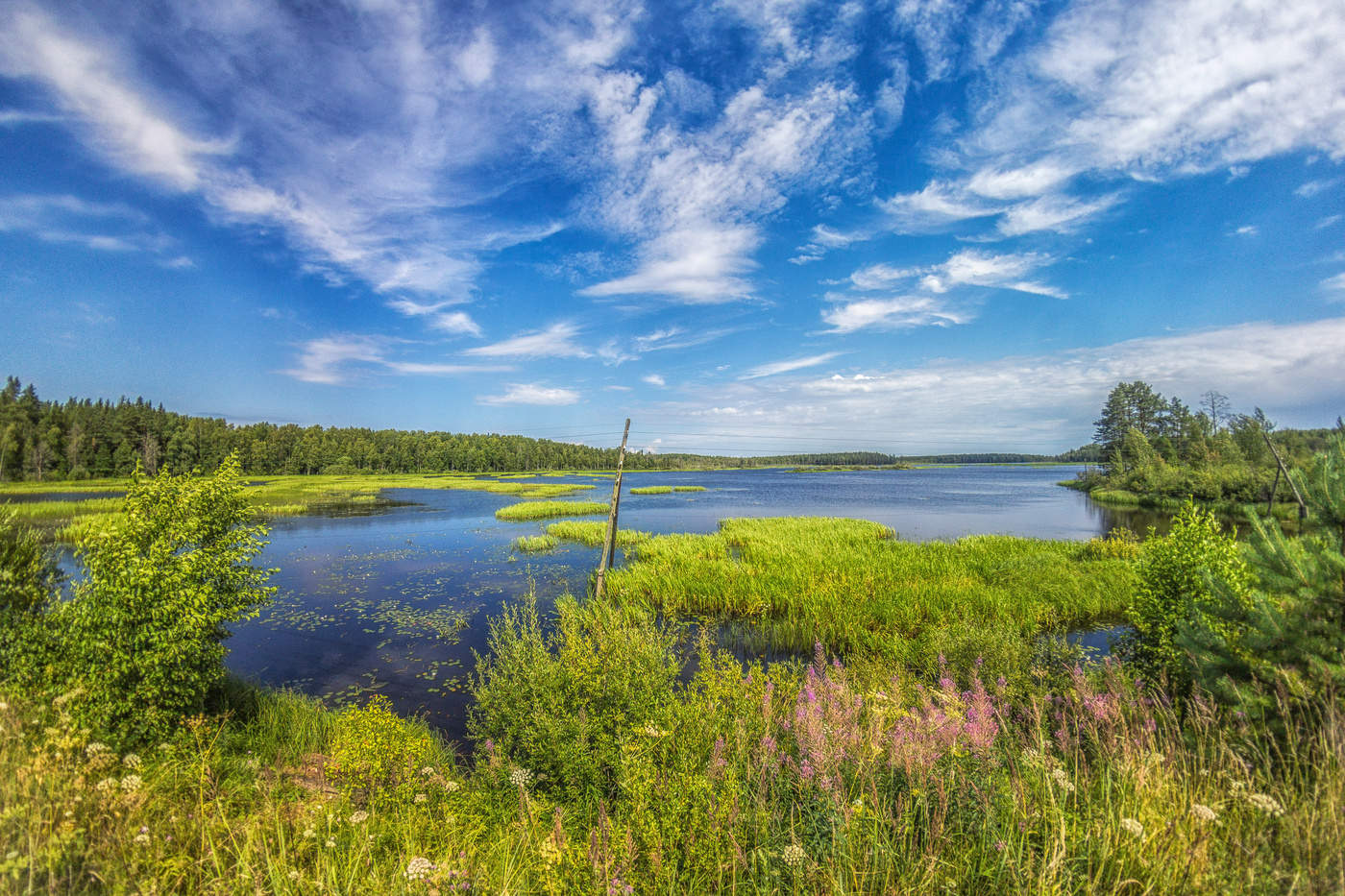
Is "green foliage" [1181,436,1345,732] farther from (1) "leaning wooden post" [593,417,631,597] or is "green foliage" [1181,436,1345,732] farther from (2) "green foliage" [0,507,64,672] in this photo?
(2) "green foliage" [0,507,64,672]

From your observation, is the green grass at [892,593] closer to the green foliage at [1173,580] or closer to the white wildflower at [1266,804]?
the green foliage at [1173,580]

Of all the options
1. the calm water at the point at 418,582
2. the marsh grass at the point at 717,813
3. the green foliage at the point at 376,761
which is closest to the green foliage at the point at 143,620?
the marsh grass at the point at 717,813

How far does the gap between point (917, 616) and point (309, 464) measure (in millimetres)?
129196

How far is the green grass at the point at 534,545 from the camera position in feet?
88.0

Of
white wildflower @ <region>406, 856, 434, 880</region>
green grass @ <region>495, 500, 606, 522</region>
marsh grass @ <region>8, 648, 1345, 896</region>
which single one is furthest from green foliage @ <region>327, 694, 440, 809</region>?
green grass @ <region>495, 500, 606, 522</region>

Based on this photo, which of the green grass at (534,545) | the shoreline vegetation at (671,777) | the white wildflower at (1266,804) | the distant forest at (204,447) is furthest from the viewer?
the distant forest at (204,447)

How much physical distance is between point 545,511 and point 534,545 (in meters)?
15.9

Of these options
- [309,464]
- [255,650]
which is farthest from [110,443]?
[255,650]

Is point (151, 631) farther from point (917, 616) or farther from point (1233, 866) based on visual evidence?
point (917, 616)

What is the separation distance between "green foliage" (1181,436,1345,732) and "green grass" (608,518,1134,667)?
14.7ft

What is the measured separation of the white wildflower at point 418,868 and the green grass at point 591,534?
922 inches

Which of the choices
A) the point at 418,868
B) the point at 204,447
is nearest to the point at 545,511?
the point at 418,868

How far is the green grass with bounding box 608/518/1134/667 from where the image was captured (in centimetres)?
1177

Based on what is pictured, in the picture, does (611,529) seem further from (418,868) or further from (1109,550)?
(1109,550)
